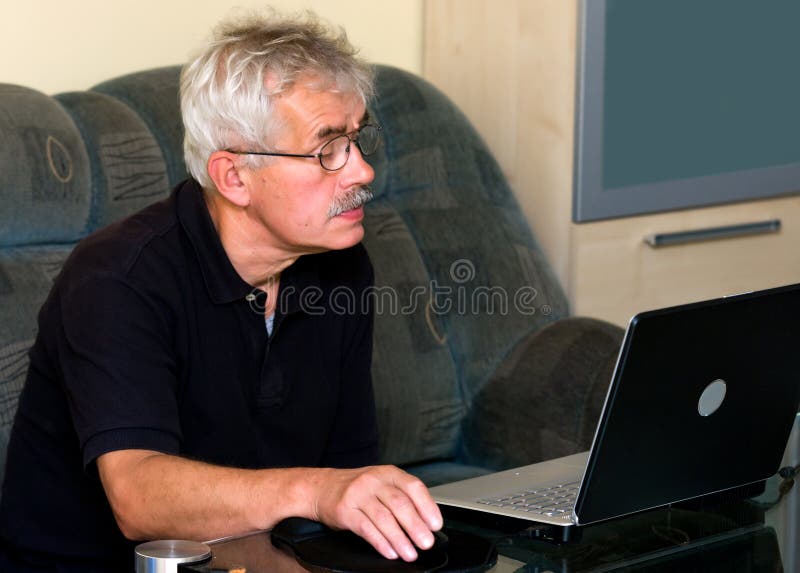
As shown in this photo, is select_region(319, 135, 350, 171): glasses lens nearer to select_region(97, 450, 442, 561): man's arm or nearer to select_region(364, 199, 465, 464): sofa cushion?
select_region(97, 450, 442, 561): man's arm

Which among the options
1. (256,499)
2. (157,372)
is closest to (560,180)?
(157,372)

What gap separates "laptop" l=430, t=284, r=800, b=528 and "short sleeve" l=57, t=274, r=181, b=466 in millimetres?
315

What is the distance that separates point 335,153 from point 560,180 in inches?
35.3

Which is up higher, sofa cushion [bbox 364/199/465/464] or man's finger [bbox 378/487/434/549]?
man's finger [bbox 378/487/434/549]

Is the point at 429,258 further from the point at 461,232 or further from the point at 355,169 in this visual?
the point at 355,169

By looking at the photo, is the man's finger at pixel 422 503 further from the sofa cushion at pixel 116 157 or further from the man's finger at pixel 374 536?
the sofa cushion at pixel 116 157

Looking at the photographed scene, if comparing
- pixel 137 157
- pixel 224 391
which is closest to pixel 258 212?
pixel 224 391

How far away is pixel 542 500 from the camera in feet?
4.02

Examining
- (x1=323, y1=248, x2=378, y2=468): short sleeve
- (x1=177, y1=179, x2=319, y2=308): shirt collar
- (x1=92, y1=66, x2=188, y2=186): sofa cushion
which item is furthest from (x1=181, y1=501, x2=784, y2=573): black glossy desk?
(x1=92, y1=66, x2=188, y2=186): sofa cushion

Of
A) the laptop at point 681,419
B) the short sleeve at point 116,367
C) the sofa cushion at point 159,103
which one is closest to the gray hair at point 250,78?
the short sleeve at point 116,367

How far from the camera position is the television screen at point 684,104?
2.31m

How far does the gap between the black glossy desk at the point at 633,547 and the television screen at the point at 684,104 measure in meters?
1.16

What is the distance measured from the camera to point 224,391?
1.50 meters

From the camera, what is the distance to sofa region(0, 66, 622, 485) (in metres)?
1.87
